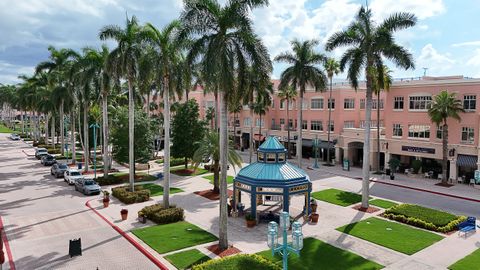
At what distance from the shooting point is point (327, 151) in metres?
55.3

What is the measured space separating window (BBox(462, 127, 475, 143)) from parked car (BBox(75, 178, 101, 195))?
38.8 m

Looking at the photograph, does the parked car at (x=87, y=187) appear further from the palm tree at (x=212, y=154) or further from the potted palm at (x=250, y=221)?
the potted palm at (x=250, y=221)

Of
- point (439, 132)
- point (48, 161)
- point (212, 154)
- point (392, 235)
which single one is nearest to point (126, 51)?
point (212, 154)

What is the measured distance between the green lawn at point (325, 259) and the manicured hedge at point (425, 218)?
800 cm

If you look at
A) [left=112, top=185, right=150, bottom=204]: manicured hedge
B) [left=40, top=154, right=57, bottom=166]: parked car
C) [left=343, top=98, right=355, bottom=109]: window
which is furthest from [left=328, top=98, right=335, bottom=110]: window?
[left=40, top=154, right=57, bottom=166]: parked car

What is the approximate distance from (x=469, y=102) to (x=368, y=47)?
17.2 meters

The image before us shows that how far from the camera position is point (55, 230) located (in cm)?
2425

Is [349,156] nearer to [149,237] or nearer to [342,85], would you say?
[342,85]

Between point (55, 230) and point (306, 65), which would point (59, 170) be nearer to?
point (55, 230)

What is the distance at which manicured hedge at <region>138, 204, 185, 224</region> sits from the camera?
25347 millimetres

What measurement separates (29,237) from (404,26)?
31.0m

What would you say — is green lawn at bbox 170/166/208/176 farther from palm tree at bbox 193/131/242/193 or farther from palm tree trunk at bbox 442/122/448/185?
palm tree trunk at bbox 442/122/448/185

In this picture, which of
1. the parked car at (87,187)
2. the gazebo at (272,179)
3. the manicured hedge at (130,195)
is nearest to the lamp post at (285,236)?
the gazebo at (272,179)

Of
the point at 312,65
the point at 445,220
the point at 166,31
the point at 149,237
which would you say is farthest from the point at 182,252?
the point at 312,65
